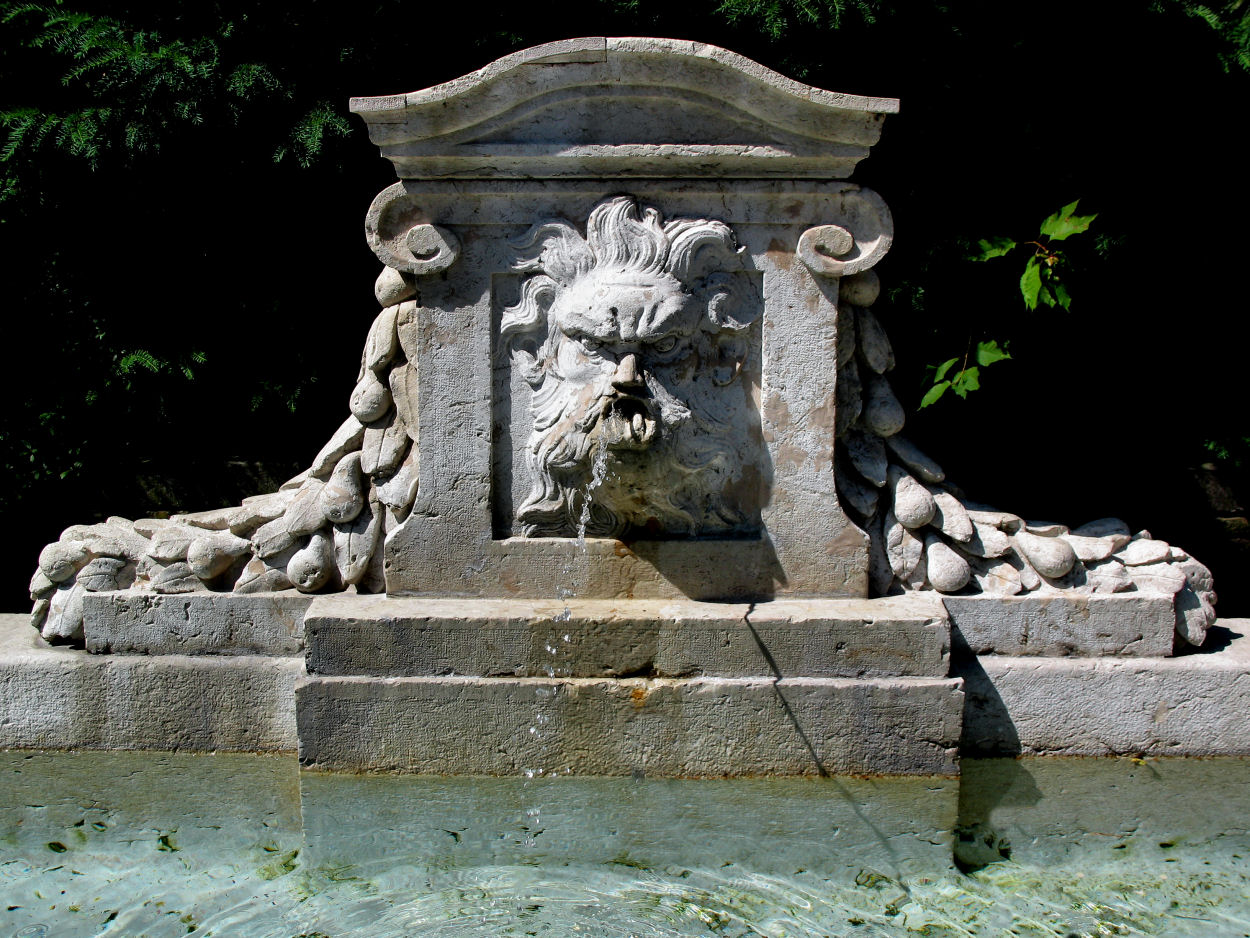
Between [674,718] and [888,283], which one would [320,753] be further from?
[888,283]

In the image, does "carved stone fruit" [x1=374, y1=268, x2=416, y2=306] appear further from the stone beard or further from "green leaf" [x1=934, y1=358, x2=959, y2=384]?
"green leaf" [x1=934, y1=358, x2=959, y2=384]

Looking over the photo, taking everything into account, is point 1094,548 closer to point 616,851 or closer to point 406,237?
point 616,851

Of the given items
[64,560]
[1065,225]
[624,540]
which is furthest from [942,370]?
[64,560]

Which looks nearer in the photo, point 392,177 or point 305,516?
point 305,516

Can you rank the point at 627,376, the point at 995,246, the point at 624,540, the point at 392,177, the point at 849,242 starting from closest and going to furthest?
the point at 627,376
the point at 849,242
the point at 624,540
the point at 995,246
the point at 392,177

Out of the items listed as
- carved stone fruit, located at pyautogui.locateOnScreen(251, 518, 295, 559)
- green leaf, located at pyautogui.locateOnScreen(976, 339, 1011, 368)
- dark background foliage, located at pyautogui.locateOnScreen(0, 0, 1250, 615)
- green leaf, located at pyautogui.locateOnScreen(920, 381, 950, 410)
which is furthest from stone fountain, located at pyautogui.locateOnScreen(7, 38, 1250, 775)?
dark background foliage, located at pyautogui.locateOnScreen(0, 0, 1250, 615)

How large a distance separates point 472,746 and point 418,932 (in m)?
0.46

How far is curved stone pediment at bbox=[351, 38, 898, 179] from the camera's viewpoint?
8.71ft

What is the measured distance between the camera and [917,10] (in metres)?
3.65

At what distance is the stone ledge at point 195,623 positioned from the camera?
2971 mm

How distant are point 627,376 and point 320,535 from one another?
3.04 feet

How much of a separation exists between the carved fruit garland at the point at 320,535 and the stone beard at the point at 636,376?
0.32 m

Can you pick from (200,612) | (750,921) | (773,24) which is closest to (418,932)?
(750,921)

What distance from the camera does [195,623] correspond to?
297cm
